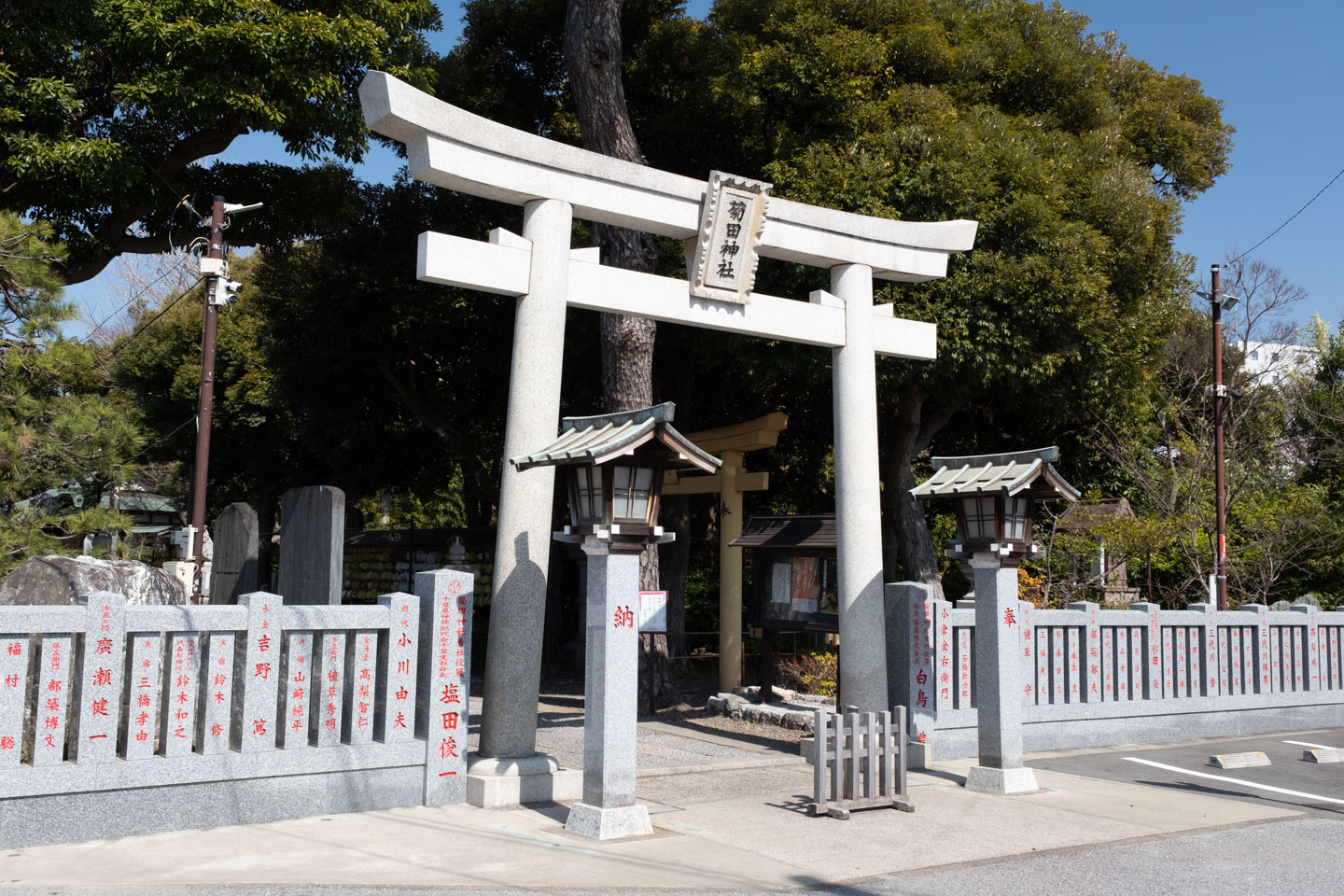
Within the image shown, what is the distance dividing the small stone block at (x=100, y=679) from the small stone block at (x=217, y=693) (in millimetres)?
551

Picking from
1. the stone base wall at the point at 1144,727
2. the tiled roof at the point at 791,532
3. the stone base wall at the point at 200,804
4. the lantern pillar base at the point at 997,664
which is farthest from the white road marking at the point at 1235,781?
the stone base wall at the point at 200,804

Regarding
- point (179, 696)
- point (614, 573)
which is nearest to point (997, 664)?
point (614, 573)

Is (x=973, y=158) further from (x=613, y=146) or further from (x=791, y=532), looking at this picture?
(x=791, y=532)

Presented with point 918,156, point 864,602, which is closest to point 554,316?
point 864,602

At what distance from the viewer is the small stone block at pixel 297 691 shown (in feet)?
24.6

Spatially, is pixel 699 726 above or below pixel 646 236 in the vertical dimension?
below

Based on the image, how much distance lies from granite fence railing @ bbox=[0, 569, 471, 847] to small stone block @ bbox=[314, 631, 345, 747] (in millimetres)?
11

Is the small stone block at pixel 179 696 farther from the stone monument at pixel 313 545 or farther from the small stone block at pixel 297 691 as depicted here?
the stone monument at pixel 313 545

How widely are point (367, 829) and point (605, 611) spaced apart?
2.21 metres

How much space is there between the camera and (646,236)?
14.8 metres

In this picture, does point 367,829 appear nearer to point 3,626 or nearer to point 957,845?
point 3,626

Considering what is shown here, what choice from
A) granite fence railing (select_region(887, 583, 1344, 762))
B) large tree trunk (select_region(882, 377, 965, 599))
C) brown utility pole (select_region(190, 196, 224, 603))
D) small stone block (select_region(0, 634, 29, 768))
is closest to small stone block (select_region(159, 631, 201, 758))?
small stone block (select_region(0, 634, 29, 768))

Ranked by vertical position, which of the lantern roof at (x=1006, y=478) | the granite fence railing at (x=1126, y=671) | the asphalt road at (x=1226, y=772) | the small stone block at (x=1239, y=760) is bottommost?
the asphalt road at (x=1226, y=772)

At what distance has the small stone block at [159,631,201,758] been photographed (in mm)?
7000
